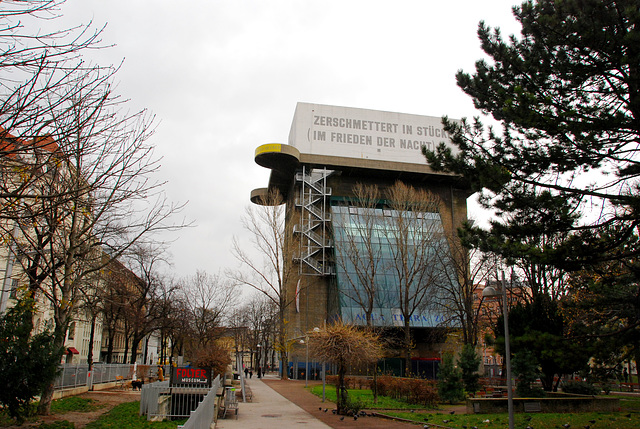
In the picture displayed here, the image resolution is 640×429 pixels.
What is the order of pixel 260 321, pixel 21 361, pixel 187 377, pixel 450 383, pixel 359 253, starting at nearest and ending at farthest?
pixel 21 361 → pixel 187 377 → pixel 450 383 → pixel 359 253 → pixel 260 321

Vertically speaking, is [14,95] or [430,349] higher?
[14,95]

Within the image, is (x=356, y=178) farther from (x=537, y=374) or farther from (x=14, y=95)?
(x=14, y=95)

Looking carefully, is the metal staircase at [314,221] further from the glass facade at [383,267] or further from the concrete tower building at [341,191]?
the glass facade at [383,267]

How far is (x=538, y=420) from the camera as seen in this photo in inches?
634

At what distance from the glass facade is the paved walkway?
1724 cm

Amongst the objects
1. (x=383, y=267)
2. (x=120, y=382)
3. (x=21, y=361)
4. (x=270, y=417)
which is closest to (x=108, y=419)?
(x=21, y=361)

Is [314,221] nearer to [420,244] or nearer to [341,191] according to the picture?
[341,191]

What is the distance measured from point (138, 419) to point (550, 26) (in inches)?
640

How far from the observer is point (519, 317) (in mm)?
23188

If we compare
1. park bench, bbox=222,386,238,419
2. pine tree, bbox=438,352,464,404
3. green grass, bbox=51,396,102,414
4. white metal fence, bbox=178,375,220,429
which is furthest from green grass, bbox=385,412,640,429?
green grass, bbox=51,396,102,414

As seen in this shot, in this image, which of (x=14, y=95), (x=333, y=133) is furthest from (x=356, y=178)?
(x=14, y=95)

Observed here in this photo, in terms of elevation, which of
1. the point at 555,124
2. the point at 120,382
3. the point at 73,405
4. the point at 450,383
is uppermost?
the point at 555,124

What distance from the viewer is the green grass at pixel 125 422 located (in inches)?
517

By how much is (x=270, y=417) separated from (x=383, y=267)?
27489 millimetres
